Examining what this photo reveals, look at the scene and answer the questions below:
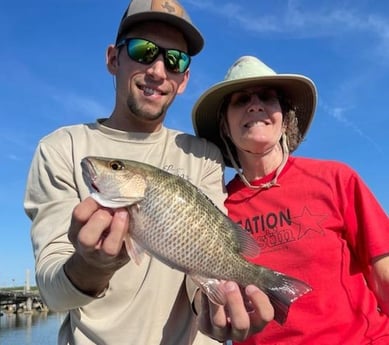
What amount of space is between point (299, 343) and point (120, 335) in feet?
4.61

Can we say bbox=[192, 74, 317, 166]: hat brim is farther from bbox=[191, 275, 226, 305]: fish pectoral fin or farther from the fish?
bbox=[191, 275, 226, 305]: fish pectoral fin

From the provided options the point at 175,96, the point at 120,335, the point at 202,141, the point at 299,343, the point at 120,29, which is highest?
the point at 120,29

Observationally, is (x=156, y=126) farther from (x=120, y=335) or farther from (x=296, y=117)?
(x=120, y=335)

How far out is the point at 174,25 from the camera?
14.6 ft

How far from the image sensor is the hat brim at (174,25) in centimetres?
429

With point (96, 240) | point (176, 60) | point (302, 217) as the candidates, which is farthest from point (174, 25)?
point (96, 240)

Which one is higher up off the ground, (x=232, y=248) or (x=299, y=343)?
(x=232, y=248)

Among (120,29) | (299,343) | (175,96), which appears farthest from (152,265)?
(120,29)

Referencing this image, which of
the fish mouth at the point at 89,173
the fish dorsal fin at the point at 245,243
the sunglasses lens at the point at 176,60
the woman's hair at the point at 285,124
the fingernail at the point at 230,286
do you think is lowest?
the fingernail at the point at 230,286

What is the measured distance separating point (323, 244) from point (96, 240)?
2136 millimetres

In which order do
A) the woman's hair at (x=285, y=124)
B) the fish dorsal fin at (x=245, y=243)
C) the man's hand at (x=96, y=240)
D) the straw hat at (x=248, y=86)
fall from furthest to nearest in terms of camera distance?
the woman's hair at (x=285, y=124) < the straw hat at (x=248, y=86) < the fish dorsal fin at (x=245, y=243) < the man's hand at (x=96, y=240)

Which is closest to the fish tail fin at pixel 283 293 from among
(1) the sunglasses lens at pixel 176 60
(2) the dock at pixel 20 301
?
(1) the sunglasses lens at pixel 176 60

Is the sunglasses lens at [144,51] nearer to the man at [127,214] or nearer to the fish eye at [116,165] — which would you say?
the man at [127,214]

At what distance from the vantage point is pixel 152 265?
3.68 meters
